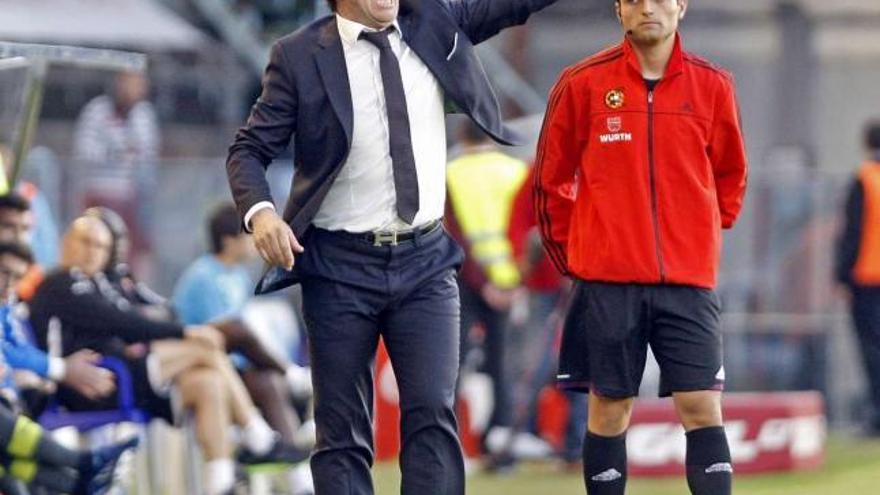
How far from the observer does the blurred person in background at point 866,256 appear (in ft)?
57.3

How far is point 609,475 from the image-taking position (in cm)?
880

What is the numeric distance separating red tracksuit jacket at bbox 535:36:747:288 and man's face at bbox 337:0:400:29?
2.48ft

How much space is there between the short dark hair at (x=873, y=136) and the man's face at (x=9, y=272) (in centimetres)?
780

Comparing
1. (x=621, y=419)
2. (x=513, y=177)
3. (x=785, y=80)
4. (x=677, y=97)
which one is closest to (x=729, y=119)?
(x=677, y=97)

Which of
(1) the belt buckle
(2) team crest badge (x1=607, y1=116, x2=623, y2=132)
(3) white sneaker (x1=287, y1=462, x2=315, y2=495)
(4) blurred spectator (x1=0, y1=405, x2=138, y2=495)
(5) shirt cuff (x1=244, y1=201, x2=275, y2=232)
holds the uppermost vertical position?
(2) team crest badge (x1=607, y1=116, x2=623, y2=132)

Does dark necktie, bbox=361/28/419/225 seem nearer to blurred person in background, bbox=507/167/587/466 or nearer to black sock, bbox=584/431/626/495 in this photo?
black sock, bbox=584/431/626/495

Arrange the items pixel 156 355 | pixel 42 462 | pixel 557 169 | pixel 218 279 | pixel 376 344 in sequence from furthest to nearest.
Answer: pixel 218 279
pixel 156 355
pixel 42 462
pixel 557 169
pixel 376 344

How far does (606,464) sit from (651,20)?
1.45m

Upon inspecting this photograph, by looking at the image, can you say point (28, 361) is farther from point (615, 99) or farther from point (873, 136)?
point (873, 136)

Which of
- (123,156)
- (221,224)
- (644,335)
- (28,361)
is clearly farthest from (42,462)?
(123,156)

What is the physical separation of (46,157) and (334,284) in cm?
1040

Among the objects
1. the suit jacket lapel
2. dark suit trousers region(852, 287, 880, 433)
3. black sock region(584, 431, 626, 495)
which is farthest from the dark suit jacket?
dark suit trousers region(852, 287, 880, 433)

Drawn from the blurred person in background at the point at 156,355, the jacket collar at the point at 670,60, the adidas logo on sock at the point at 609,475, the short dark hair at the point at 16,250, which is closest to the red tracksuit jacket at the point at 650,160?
the jacket collar at the point at 670,60

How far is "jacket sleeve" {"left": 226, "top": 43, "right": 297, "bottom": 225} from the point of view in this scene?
8.27 metres
